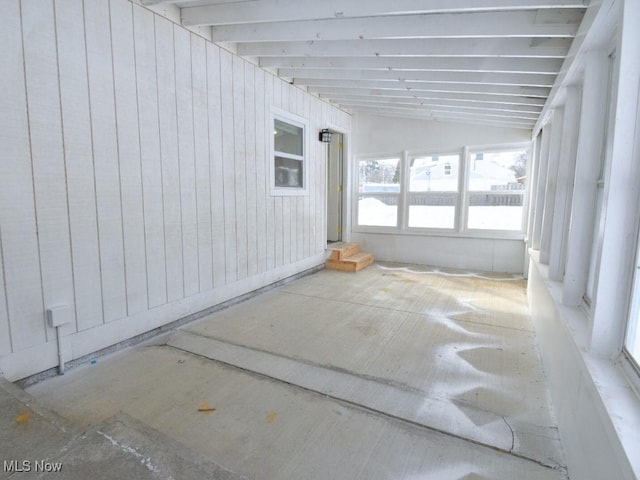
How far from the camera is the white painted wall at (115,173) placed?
6.95 ft

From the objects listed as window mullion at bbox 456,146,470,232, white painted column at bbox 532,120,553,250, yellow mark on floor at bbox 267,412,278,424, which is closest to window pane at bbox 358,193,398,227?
window mullion at bbox 456,146,470,232

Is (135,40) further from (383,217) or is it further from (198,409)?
(383,217)

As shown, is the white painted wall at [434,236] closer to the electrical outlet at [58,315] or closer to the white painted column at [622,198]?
the white painted column at [622,198]

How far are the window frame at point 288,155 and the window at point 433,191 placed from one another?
2077 millimetres

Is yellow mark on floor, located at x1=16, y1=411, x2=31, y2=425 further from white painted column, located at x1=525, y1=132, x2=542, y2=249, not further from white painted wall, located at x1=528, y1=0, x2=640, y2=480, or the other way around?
white painted column, located at x1=525, y1=132, x2=542, y2=249

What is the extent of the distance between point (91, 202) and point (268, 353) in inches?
66.6

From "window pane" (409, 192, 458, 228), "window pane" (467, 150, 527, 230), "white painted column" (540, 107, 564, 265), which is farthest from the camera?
"window pane" (409, 192, 458, 228)

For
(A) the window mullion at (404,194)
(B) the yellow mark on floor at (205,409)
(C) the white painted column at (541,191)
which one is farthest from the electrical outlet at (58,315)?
(A) the window mullion at (404,194)

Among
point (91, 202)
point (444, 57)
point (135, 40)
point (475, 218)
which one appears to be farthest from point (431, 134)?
point (91, 202)

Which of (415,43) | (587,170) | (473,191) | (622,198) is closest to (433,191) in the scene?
(473,191)

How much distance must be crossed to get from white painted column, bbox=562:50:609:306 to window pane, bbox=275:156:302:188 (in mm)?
3249

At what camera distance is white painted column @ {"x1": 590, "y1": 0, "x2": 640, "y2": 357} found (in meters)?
1.38

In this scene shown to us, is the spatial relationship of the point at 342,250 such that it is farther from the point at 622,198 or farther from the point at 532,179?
the point at 622,198

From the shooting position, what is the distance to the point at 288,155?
15.5 ft
